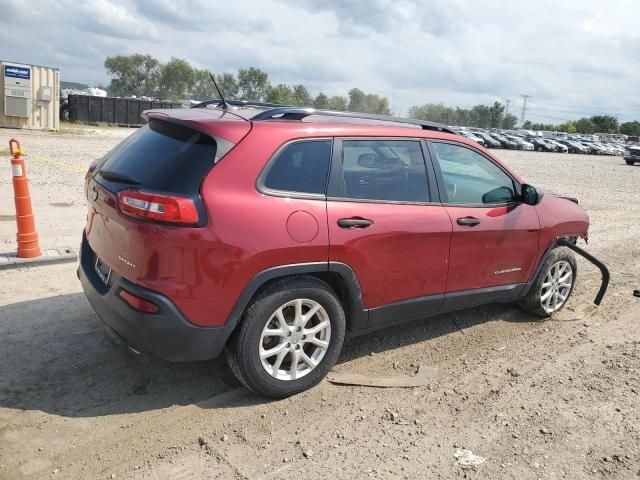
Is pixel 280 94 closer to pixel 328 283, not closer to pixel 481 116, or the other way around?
pixel 481 116

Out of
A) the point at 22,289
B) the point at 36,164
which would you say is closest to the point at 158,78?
the point at 36,164

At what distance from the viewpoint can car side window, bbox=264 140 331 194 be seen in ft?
10.9

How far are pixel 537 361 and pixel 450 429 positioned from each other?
137 cm

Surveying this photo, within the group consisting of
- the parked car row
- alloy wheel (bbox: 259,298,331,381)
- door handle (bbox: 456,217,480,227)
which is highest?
the parked car row

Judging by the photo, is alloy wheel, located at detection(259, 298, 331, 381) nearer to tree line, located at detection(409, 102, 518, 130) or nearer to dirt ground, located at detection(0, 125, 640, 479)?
dirt ground, located at detection(0, 125, 640, 479)

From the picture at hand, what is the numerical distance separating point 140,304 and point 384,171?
189 cm

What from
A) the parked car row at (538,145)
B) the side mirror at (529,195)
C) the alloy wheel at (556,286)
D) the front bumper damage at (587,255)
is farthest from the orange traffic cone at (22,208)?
the parked car row at (538,145)

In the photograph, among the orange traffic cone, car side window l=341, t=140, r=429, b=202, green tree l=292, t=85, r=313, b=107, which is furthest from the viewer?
green tree l=292, t=85, r=313, b=107

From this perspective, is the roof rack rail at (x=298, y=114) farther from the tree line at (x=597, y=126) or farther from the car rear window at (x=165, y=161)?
the tree line at (x=597, y=126)

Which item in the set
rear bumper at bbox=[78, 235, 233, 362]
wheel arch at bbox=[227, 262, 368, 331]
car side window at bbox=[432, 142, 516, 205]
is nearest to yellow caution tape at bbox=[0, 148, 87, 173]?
rear bumper at bbox=[78, 235, 233, 362]

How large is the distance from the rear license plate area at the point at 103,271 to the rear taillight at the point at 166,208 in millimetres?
544

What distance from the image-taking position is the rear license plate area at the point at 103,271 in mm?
3375

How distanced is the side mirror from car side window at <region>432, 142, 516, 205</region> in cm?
8

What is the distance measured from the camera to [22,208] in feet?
18.5
